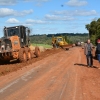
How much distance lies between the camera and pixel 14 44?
2403 cm

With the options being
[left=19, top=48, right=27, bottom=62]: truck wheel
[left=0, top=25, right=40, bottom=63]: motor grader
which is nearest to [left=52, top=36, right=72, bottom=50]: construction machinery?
[left=0, top=25, right=40, bottom=63]: motor grader

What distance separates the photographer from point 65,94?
10227 millimetres

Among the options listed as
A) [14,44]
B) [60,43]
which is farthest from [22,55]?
[60,43]

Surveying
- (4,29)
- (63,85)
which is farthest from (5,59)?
(63,85)

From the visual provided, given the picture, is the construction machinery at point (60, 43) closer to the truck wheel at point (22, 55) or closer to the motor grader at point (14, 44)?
the motor grader at point (14, 44)

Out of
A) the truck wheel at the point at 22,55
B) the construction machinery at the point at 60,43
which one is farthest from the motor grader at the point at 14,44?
the construction machinery at the point at 60,43

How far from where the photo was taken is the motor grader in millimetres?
23328

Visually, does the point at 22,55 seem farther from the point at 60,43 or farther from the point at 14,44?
the point at 60,43

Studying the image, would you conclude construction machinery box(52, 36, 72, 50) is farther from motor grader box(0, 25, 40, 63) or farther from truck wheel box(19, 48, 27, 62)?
truck wheel box(19, 48, 27, 62)

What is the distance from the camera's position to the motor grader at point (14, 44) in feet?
76.5

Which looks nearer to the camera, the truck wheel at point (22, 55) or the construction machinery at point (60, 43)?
the truck wheel at point (22, 55)

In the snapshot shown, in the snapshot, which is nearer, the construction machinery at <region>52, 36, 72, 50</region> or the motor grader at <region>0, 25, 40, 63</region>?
the motor grader at <region>0, 25, 40, 63</region>

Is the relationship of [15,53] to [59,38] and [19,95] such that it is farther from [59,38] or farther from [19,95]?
[59,38]

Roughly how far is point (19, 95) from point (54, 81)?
3396mm
